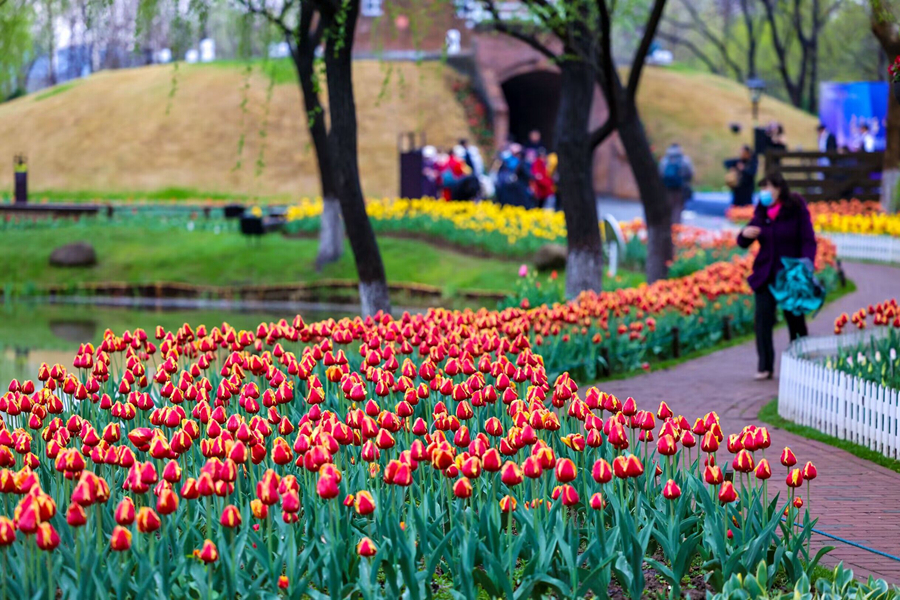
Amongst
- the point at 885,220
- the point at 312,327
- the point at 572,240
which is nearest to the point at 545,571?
the point at 312,327

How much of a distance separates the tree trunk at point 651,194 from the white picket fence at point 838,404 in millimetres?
6820

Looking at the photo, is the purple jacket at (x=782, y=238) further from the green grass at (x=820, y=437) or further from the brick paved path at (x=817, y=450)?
the green grass at (x=820, y=437)

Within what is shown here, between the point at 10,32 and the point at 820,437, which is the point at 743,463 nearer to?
the point at 820,437

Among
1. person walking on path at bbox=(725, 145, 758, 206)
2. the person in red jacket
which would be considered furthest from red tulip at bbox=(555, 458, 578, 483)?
person walking on path at bbox=(725, 145, 758, 206)

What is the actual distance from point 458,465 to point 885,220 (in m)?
20.7

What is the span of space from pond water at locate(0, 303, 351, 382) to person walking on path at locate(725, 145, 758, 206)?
12367 mm

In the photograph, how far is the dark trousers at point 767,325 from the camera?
1070 cm

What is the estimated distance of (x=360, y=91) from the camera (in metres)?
47.9

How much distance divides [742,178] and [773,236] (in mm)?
19321

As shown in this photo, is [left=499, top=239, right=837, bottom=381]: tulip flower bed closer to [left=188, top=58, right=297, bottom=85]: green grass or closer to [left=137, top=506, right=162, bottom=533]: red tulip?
[left=137, top=506, right=162, bottom=533]: red tulip

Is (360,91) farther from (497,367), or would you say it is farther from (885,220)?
(497,367)

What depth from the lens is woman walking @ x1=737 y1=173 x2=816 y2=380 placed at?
1056 cm

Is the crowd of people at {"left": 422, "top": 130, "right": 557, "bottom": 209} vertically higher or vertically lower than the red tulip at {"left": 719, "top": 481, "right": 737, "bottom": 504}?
higher

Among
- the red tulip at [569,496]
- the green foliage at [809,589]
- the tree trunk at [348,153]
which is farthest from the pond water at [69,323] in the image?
the green foliage at [809,589]
